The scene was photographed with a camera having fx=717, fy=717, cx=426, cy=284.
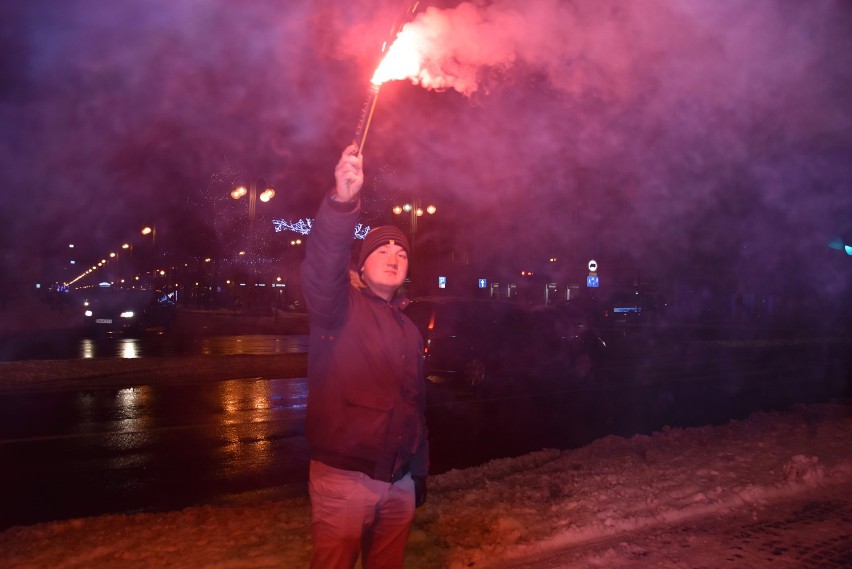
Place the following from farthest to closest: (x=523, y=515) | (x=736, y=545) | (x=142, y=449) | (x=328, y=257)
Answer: (x=142, y=449) < (x=523, y=515) < (x=736, y=545) < (x=328, y=257)

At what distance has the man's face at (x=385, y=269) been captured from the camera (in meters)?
2.89

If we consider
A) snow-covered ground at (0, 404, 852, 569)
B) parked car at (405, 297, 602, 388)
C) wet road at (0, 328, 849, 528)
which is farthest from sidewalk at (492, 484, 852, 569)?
parked car at (405, 297, 602, 388)

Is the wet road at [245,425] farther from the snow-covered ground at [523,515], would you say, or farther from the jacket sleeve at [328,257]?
the jacket sleeve at [328,257]

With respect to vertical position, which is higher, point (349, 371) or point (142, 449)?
point (349, 371)

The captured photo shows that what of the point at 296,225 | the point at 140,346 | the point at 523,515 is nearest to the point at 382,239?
the point at 523,515

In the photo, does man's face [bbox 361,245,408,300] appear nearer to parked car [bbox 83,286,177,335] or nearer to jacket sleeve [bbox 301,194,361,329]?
jacket sleeve [bbox 301,194,361,329]

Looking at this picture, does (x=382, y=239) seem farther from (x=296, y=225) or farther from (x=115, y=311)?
(x=296, y=225)

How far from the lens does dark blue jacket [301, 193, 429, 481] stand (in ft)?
8.51

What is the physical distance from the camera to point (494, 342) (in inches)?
556

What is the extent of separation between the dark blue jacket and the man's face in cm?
13

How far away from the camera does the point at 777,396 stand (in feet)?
44.5

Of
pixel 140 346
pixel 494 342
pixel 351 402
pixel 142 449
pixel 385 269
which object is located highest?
pixel 385 269

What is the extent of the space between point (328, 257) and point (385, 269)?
365mm

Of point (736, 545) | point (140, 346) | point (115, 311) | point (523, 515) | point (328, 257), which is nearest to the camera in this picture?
point (328, 257)
